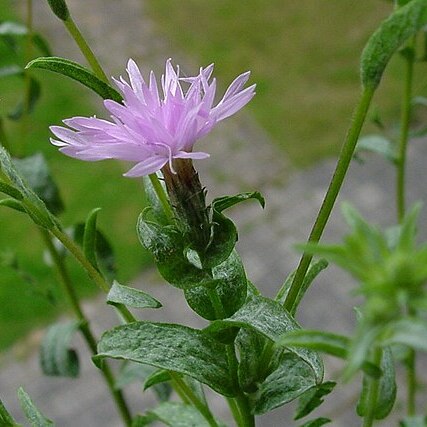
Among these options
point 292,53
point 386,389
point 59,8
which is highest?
point 292,53

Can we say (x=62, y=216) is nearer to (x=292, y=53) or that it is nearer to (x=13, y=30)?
(x=292, y=53)

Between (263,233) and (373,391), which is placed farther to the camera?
(263,233)

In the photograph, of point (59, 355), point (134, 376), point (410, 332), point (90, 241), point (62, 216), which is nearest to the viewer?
point (410, 332)

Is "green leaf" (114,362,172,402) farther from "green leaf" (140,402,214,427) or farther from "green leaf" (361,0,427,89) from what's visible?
"green leaf" (361,0,427,89)

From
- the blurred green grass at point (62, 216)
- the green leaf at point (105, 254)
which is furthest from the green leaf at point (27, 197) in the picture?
the blurred green grass at point (62, 216)

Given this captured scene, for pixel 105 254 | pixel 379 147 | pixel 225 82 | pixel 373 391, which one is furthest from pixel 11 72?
pixel 225 82

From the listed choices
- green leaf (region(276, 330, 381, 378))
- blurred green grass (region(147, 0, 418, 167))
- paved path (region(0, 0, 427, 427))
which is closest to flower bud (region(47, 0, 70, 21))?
green leaf (region(276, 330, 381, 378))

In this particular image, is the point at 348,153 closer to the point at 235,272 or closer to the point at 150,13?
the point at 235,272
